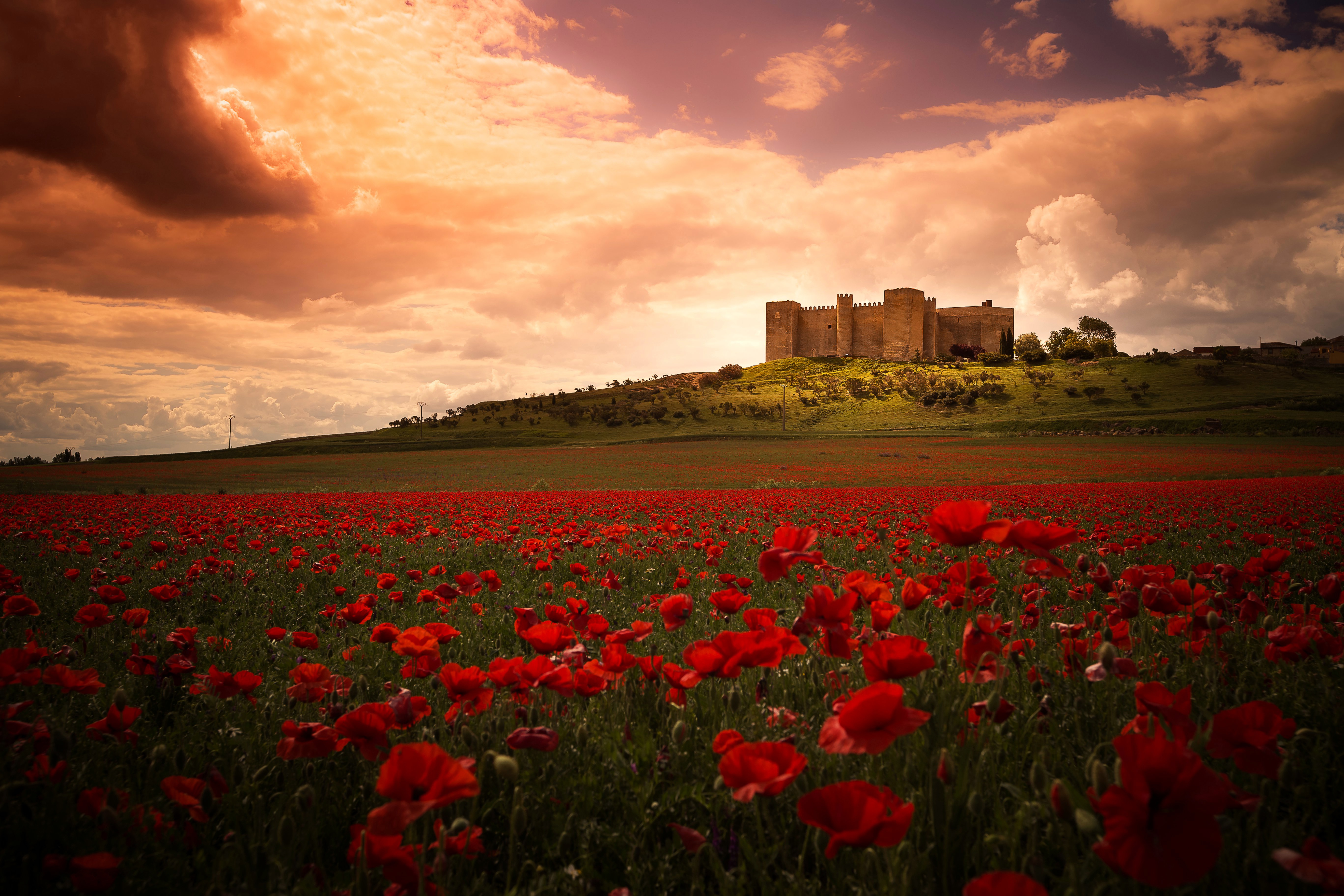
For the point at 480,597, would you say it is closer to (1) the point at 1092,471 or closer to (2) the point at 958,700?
(2) the point at 958,700

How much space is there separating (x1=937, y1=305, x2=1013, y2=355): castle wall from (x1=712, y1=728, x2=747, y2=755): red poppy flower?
128369 mm

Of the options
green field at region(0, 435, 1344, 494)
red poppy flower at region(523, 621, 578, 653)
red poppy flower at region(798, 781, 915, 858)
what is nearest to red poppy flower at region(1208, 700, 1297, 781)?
red poppy flower at region(798, 781, 915, 858)

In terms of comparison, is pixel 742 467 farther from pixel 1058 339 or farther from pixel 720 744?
pixel 1058 339

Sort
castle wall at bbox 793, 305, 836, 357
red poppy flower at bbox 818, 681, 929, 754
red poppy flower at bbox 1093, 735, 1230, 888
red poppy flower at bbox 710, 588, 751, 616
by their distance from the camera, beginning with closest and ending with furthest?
red poppy flower at bbox 1093, 735, 1230, 888 < red poppy flower at bbox 818, 681, 929, 754 < red poppy flower at bbox 710, 588, 751, 616 < castle wall at bbox 793, 305, 836, 357

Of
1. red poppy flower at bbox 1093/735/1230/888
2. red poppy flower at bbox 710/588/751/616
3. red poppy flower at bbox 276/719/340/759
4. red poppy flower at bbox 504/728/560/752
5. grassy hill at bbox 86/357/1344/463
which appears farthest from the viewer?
grassy hill at bbox 86/357/1344/463

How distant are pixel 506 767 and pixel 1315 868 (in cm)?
150

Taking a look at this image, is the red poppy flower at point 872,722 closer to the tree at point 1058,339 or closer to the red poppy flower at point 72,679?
the red poppy flower at point 72,679

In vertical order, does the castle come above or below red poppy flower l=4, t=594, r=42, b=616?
above

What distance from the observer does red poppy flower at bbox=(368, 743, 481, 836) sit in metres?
1.20

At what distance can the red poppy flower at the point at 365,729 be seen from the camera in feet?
5.42

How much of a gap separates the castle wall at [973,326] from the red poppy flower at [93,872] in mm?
129216

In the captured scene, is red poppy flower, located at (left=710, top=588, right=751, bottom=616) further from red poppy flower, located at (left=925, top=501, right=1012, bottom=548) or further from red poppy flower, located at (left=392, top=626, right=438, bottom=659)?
red poppy flower, located at (left=392, top=626, right=438, bottom=659)

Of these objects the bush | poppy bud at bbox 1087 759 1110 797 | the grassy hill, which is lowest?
poppy bud at bbox 1087 759 1110 797

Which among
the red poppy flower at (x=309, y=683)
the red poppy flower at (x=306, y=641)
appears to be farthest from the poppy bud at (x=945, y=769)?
the red poppy flower at (x=306, y=641)
